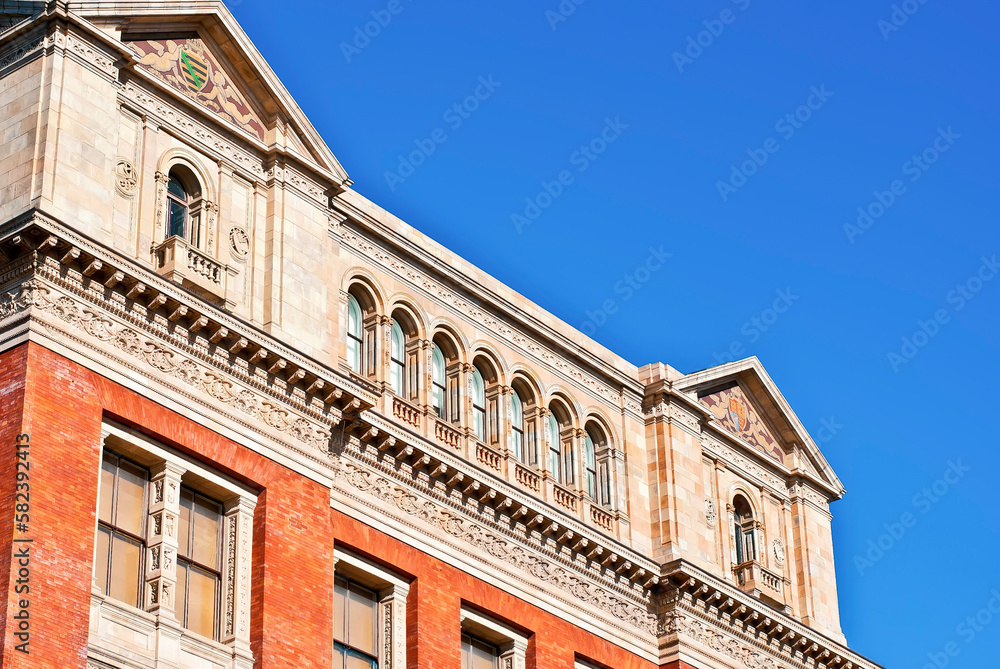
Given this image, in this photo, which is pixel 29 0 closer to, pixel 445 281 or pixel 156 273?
pixel 156 273

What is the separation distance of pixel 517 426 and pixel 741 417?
8763 millimetres

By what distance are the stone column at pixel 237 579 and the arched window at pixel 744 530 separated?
17144 millimetres

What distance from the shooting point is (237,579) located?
33.3m

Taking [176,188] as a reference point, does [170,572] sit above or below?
below

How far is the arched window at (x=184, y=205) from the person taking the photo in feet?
118

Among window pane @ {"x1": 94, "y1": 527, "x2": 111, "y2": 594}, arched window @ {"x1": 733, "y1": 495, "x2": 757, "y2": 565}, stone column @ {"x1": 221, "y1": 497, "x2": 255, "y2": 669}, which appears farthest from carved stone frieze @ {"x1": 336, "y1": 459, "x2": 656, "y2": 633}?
window pane @ {"x1": 94, "y1": 527, "x2": 111, "y2": 594}

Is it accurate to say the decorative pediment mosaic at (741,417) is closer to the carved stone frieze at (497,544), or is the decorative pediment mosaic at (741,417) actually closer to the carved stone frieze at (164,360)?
the carved stone frieze at (497,544)

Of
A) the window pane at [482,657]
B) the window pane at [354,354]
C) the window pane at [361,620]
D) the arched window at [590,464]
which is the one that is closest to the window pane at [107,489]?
the window pane at [361,620]

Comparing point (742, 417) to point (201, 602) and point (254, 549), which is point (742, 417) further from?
point (201, 602)

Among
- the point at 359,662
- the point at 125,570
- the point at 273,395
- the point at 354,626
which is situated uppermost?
the point at 273,395

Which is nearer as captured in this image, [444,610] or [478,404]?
[444,610]

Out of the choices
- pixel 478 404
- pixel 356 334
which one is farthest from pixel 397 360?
pixel 478 404

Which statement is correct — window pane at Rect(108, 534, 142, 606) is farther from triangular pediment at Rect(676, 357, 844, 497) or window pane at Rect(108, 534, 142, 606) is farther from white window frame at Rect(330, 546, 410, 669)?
triangular pediment at Rect(676, 357, 844, 497)

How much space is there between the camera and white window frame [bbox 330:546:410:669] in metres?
36.4
